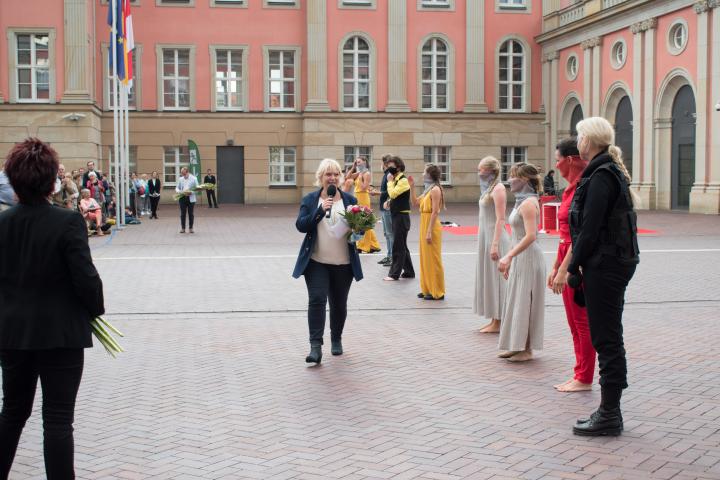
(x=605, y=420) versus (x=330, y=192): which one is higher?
(x=330, y=192)

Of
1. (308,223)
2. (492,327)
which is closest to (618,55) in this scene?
(492,327)

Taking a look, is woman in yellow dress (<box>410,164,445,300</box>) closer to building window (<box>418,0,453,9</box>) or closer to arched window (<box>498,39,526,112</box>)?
building window (<box>418,0,453,9</box>)

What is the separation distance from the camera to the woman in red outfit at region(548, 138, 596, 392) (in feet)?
23.0

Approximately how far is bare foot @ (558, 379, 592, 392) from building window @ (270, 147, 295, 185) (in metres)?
38.9

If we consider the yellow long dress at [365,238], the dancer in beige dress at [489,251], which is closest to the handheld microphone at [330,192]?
the dancer in beige dress at [489,251]

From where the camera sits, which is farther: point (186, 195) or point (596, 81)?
point (596, 81)

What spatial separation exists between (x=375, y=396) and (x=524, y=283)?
194 cm

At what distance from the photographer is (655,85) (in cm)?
3641

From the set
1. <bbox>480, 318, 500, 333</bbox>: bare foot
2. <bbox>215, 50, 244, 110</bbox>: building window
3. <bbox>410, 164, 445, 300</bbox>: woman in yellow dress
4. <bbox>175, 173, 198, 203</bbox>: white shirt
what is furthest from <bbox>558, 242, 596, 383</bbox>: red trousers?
<bbox>215, 50, 244, 110</bbox>: building window

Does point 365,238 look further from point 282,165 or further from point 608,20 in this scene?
point 282,165

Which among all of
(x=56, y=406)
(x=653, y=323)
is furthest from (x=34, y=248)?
(x=653, y=323)

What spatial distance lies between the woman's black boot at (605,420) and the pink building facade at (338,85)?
3700cm

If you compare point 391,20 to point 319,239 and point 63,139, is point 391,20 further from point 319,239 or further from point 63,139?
point 319,239

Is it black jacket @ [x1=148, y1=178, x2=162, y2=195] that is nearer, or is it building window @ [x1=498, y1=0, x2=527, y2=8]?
black jacket @ [x1=148, y1=178, x2=162, y2=195]
